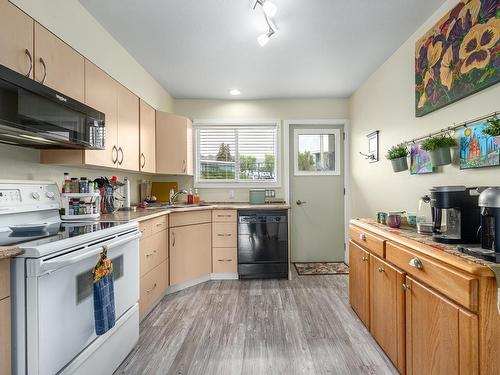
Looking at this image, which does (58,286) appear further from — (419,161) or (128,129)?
(419,161)

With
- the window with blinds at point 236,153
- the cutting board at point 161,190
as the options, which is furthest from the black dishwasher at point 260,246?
the cutting board at point 161,190

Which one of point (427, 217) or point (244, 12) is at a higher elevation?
point (244, 12)

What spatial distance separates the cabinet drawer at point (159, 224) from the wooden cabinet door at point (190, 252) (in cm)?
16

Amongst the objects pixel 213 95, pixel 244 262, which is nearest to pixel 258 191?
pixel 244 262

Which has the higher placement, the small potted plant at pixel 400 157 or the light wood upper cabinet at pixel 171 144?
the light wood upper cabinet at pixel 171 144

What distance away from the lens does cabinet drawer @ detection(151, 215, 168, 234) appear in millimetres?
2400

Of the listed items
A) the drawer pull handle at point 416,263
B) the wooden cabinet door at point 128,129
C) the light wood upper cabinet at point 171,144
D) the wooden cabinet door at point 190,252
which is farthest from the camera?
the light wood upper cabinet at point 171,144

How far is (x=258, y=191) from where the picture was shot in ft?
11.8

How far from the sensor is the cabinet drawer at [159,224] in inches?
94.5

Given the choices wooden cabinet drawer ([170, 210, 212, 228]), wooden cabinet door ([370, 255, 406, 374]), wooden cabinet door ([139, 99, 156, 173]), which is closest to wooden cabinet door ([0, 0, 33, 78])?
wooden cabinet door ([139, 99, 156, 173])

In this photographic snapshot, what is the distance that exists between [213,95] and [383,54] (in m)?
2.15

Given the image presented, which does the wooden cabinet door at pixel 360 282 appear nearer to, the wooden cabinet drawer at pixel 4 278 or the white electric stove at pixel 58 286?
the white electric stove at pixel 58 286

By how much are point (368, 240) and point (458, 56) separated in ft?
4.47

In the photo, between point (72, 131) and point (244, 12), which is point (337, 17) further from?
point (72, 131)
